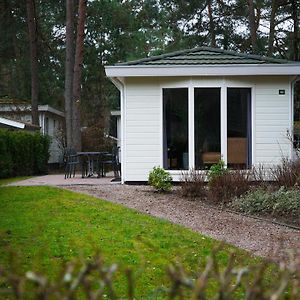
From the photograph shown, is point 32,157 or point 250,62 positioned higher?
point 250,62

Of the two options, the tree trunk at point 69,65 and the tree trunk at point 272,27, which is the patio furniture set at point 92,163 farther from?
the tree trunk at point 272,27

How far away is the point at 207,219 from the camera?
8.16m

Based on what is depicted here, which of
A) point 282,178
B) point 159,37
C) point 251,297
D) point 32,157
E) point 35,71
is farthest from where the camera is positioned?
point 159,37

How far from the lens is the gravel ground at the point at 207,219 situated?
21.8ft

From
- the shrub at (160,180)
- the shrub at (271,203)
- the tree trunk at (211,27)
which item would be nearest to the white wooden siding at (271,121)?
the shrub at (160,180)

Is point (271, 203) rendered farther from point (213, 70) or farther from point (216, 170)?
point (213, 70)

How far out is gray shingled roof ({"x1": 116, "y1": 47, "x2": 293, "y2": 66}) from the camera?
12219 millimetres

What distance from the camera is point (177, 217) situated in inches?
328

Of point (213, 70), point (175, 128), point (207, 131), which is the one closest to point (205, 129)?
point (207, 131)

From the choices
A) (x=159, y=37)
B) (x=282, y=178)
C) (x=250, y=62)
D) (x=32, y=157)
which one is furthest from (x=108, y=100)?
(x=282, y=178)

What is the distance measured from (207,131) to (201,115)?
371 millimetres

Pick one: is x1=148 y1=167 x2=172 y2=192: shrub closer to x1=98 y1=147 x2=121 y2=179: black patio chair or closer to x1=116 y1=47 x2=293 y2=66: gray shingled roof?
x1=116 y1=47 x2=293 y2=66: gray shingled roof

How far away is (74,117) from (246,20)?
36.8 ft

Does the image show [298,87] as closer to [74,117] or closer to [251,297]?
[74,117]
